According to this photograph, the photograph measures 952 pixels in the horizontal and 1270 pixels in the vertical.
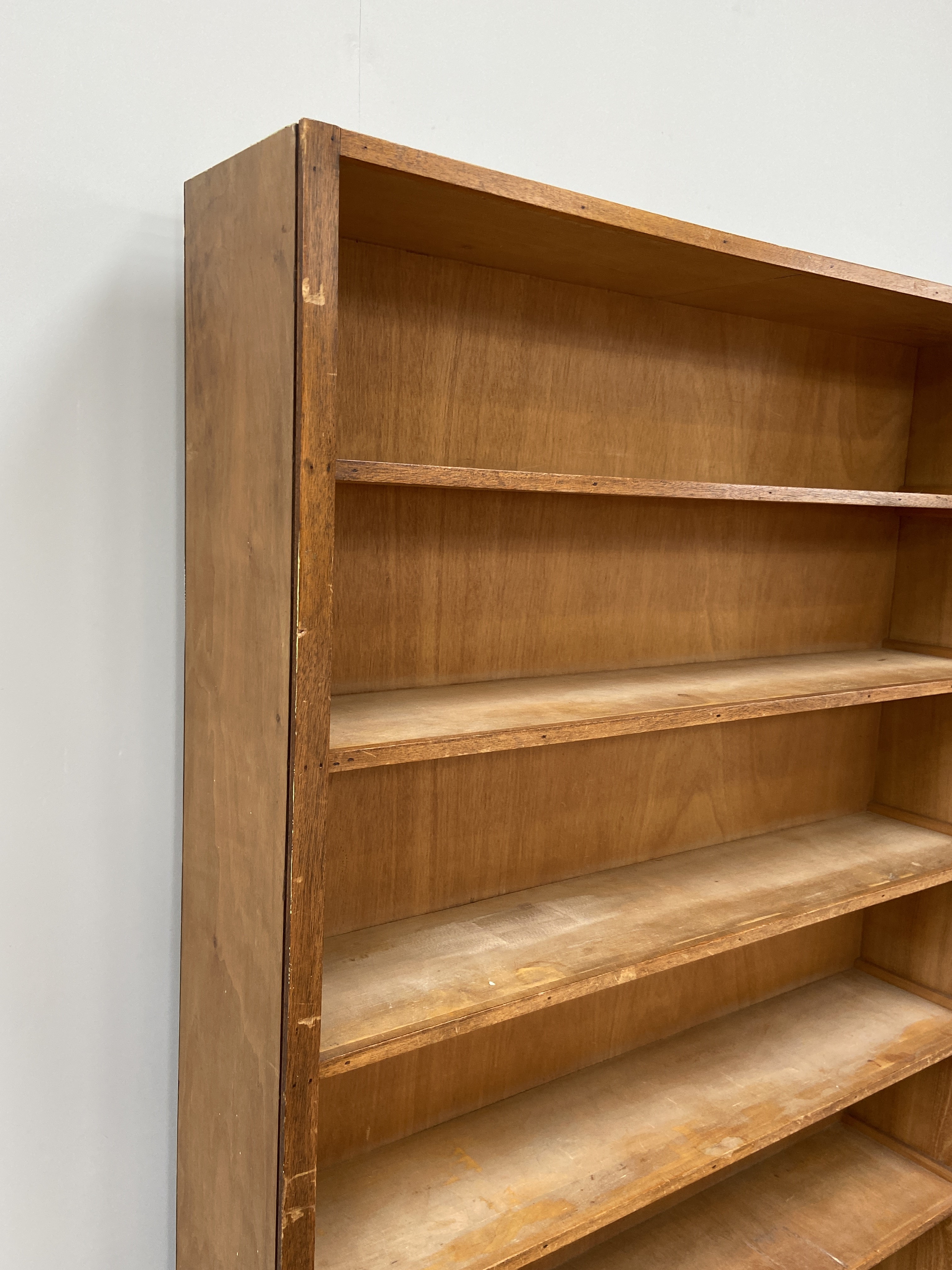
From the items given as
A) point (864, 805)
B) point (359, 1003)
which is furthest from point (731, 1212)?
point (359, 1003)

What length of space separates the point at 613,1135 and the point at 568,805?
557 millimetres

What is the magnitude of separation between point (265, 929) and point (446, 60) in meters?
1.30

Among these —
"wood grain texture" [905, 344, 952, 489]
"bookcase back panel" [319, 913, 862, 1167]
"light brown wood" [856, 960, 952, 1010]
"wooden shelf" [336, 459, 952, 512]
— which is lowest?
"light brown wood" [856, 960, 952, 1010]

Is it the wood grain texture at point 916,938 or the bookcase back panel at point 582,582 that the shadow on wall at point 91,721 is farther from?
the wood grain texture at point 916,938

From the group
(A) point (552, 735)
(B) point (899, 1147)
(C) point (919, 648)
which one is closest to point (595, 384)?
(A) point (552, 735)

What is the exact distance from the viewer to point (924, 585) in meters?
2.23

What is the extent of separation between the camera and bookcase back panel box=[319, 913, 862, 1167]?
1.63 meters

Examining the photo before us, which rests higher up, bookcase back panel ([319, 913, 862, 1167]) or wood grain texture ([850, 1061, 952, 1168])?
bookcase back panel ([319, 913, 862, 1167])

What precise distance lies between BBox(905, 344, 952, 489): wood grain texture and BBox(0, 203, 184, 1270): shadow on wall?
160 centimetres

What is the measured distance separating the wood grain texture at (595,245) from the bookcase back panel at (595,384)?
5 centimetres

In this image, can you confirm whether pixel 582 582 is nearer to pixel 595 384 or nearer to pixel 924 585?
pixel 595 384

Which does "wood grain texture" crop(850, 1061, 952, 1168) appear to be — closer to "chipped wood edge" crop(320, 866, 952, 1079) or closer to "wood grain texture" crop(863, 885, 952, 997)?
"wood grain texture" crop(863, 885, 952, 997)

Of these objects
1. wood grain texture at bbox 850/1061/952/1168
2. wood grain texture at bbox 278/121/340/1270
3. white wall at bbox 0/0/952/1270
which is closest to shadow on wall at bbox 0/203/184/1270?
white wall at bbox 0/0/952/1270

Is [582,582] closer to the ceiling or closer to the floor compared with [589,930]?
closer to the ceiling
